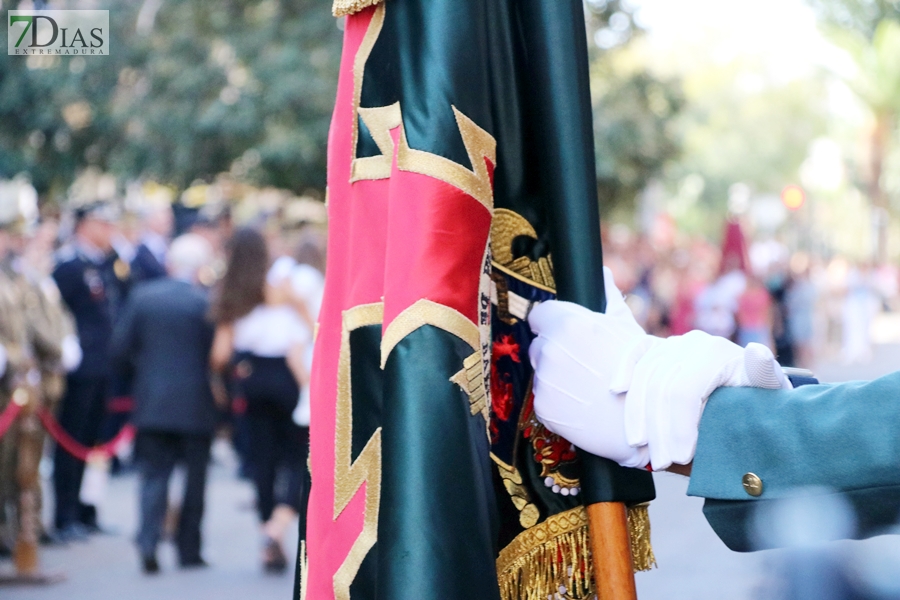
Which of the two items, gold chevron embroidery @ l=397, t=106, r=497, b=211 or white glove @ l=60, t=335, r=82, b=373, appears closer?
gold chevron embroidery @ l=397, t=106, r=497, b=211

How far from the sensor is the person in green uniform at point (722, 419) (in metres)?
1.42

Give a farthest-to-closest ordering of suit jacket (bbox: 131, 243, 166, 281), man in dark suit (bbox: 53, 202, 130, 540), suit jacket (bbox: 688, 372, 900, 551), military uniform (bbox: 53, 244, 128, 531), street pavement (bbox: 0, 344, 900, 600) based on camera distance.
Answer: suit jacket (bbox: 131, 243, 166, 281) < military uniform (bbox: 53, 244, 128, 531) < man in dark suit (bbox: 53, 202, 130, 540) < street pavement (bbox: 0, 344, 900, 600) < suit jacket (bbox: 688, 372, 900, 551)

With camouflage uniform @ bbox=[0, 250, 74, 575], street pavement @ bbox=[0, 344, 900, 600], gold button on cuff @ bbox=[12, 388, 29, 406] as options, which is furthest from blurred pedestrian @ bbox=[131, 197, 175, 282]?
gold button on cuff @ bbox=[12, 388, 29, 406]

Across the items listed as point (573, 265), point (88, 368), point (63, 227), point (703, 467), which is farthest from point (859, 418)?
point (63, 227)

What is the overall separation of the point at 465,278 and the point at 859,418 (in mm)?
556

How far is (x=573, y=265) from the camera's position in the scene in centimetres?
173

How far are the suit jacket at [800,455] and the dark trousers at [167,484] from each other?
617 centimetres

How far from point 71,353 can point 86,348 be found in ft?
1.28

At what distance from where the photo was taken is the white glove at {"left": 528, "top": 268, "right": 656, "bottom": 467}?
5.34ft

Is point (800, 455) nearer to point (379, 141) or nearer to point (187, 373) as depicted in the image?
point (379, 141)

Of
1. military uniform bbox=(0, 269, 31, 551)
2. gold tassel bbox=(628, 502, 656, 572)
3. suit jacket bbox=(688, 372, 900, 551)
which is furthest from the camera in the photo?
military uniform bbox=(0, 269, 31, 551)

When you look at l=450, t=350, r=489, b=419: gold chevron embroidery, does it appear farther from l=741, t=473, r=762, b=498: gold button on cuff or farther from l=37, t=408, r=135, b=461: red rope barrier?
l=37, t=408, r=135, b=461: red rope barrier

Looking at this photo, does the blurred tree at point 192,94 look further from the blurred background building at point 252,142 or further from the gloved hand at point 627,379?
the gloved hand at point 627,379

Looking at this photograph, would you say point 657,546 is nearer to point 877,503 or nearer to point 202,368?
point 202,368
